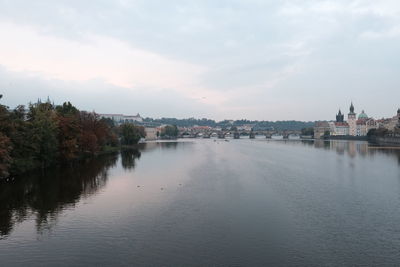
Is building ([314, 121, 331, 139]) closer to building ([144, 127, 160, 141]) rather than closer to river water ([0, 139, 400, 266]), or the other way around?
building ([144, 127, 160, 141])

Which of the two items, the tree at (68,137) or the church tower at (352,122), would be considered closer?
the tree at (68,137)

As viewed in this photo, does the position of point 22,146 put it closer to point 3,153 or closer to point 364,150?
point 3,153

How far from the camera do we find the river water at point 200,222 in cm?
1262

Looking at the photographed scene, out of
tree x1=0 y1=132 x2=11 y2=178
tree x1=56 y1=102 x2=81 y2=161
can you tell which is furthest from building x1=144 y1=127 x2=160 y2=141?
tree x1=0 y1=132 x2=11 y2=178

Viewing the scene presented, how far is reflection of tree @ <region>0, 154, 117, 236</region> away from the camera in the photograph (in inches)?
701

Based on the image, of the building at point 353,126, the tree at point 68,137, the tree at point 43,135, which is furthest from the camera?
the building at point 353,126

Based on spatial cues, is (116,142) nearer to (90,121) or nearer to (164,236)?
(90,121)

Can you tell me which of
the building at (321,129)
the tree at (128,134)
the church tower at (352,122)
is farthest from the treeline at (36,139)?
the church tower at (352,122)

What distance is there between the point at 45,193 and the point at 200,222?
11882 millimetres

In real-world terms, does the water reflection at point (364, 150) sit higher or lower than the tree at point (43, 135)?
lower

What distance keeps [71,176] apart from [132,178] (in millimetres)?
5015

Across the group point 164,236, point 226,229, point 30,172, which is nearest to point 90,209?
point 164,236

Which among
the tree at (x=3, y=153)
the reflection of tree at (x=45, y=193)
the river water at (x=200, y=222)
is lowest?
the river water at (x=200, y=222)

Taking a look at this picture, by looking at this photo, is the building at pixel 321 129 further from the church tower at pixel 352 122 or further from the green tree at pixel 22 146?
the green tree at pixel 22 146
